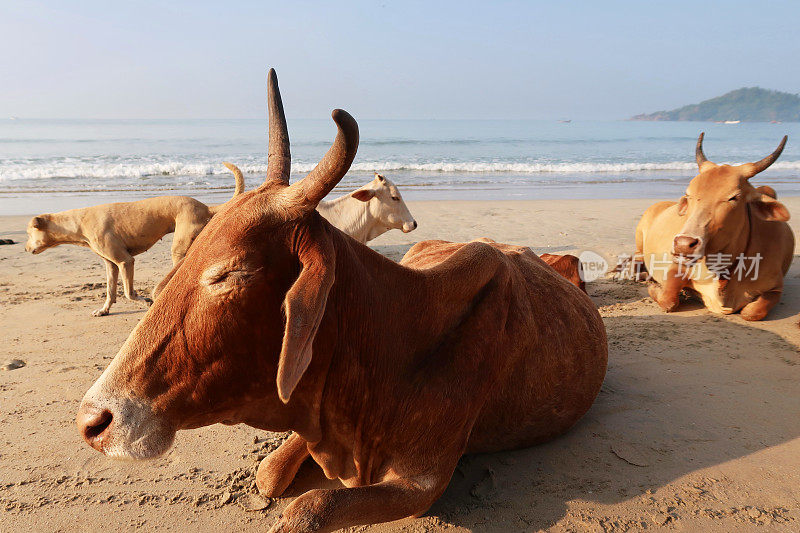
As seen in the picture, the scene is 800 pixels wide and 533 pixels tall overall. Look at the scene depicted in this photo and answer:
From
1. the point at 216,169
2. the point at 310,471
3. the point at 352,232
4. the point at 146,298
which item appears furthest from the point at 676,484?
the point at 216,169

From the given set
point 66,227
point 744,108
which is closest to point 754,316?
point 66,227

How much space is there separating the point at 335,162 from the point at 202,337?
742 mm

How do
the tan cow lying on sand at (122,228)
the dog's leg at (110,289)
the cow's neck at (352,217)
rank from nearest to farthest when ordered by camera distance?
the dog's leg at (110,289)
the tan cow lying on sand at (122,228)
the cow's neck at (352,217)

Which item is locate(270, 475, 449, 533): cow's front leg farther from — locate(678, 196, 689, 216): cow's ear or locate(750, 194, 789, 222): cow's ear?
locate(750, 194, 789, 222): cow's ear

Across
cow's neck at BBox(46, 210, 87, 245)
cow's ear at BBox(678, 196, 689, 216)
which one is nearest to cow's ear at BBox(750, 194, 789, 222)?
cow's ear at BBox(678, 196, 689, 216)

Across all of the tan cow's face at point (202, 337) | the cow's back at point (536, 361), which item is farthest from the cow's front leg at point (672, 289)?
the tan cow's face at point (202, 337)

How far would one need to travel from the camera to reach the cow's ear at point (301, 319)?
187cm

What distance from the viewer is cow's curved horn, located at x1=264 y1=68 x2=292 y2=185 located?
245 centimetres

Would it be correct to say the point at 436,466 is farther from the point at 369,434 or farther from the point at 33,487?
the point at 33,487

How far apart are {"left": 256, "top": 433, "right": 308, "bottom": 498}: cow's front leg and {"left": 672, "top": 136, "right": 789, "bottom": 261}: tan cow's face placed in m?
4.15

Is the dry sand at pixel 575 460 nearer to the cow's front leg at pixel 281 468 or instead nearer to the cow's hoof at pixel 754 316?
the cow's front leg at pixel 281 468

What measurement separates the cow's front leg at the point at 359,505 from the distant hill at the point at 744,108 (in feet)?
531

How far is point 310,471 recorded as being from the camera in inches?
120

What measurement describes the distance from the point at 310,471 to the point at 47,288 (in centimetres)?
554
